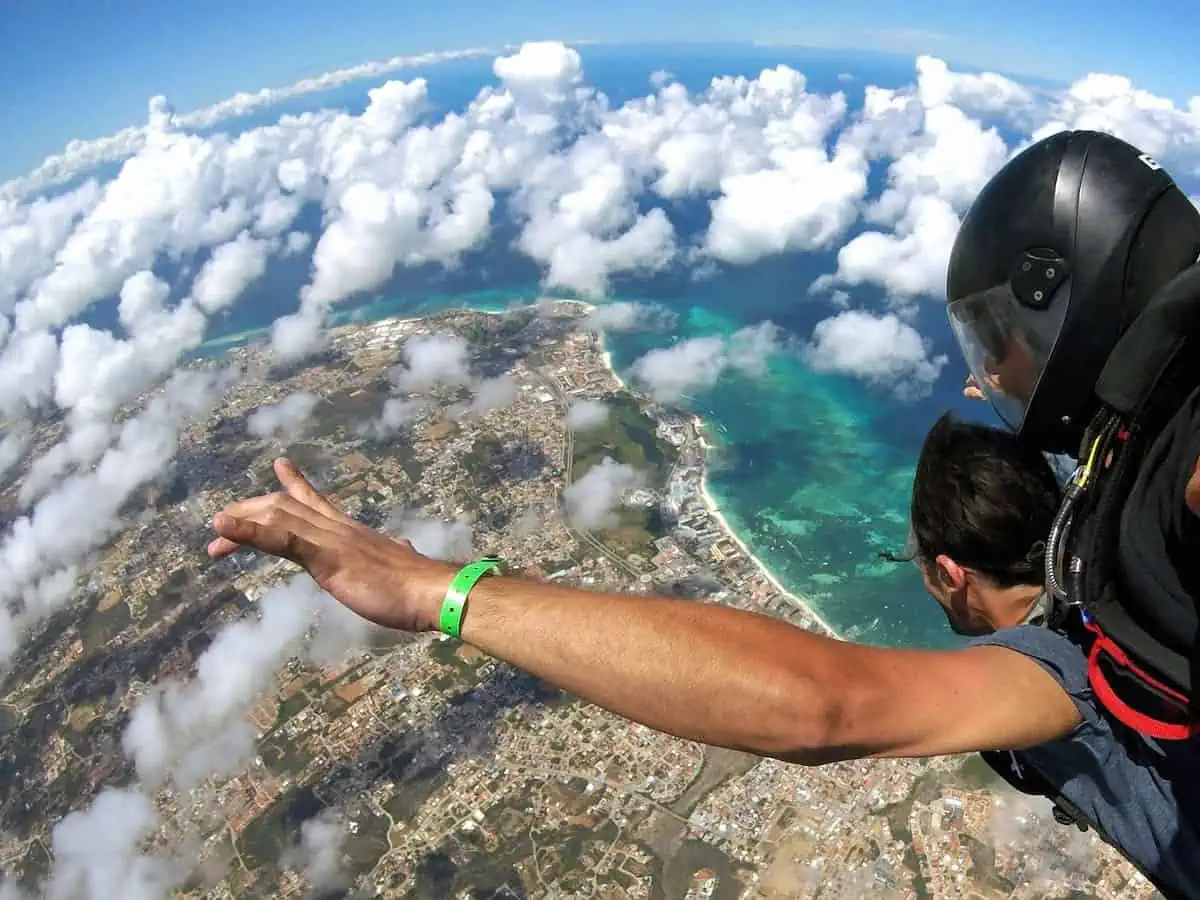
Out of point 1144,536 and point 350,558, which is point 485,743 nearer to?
point 350,558

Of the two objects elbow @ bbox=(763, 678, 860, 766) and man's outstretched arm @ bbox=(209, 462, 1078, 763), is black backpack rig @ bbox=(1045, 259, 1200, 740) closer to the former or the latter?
man's outstretched arm @ bbox=(209, 462, 1078, 763)

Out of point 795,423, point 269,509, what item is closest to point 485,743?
point 269,509

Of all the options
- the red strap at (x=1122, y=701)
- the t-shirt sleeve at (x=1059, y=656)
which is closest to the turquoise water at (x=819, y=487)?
the t-shirt sleeve at (x=1059, y=656)

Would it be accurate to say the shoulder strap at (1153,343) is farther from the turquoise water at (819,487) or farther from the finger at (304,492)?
the turquoise water at (819,487)

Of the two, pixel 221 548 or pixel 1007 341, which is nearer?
pixel 1007 341

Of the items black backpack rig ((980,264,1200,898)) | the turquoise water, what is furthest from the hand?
the turquoise water

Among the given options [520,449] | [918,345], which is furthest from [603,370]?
[918,345]
